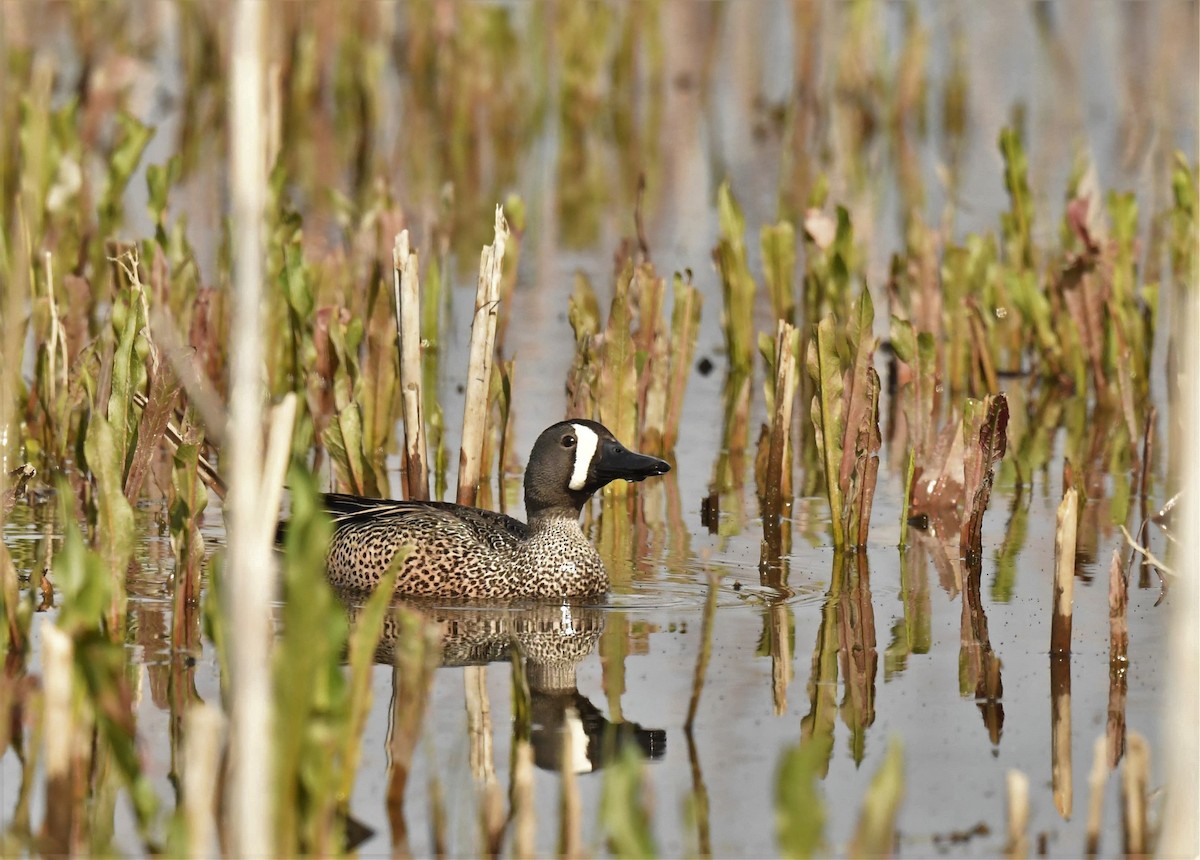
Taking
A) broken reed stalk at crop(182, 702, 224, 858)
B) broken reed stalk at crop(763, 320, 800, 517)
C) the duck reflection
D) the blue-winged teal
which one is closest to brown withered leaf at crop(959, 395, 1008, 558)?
broken reed stalk at crop(763, 320, 800, 517)

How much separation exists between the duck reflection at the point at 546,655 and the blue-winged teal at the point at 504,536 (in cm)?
8

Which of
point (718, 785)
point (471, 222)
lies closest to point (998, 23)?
point (471, 222)

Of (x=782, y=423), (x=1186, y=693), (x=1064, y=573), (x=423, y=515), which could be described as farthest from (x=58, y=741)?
(x=782, y=423)

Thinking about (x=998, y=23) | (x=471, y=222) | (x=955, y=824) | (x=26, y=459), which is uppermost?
(x=998, y=23)

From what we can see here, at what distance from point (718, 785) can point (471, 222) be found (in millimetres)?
8863

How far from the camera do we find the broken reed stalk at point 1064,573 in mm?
5492

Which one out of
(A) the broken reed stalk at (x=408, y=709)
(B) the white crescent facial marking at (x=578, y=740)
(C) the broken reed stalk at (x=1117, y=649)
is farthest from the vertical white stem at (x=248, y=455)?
(C) the broken reed stalk at (x=1117, y=649)

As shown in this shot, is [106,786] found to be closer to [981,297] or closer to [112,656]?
[112,656]

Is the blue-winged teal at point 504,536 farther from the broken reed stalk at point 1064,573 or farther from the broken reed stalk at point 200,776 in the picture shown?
the broken reed stalk at point 200,776

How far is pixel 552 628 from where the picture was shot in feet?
20.9

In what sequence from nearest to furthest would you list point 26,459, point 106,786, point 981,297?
point 106,786 < point 26,459 < point 981,297

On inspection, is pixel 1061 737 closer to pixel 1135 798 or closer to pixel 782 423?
pixel 1135 798

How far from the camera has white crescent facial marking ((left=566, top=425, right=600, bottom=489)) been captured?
688cm

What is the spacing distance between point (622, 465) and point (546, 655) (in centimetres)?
105
